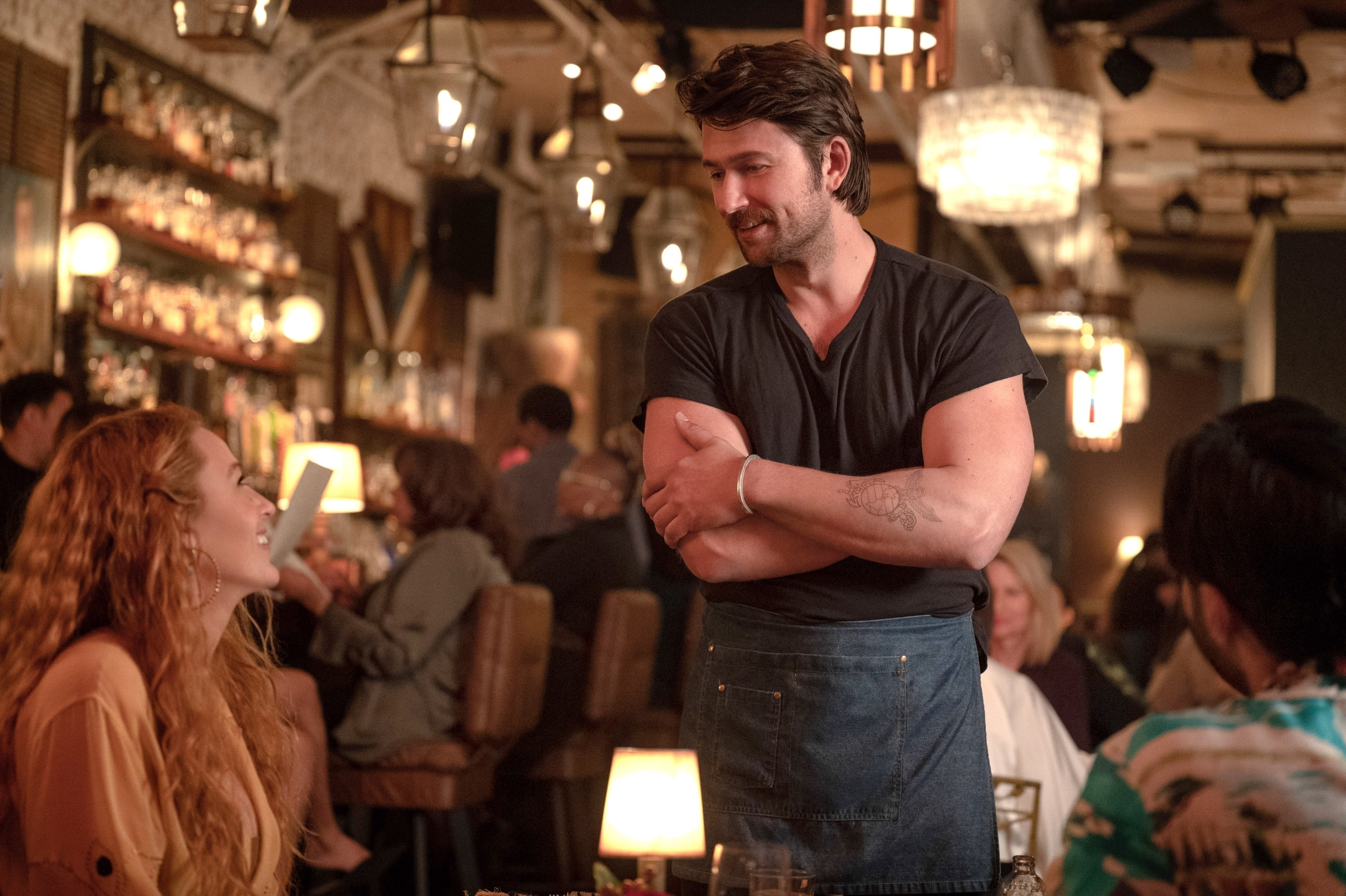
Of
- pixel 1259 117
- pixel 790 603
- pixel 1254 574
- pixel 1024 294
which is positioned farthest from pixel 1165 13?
pixel 1254 574

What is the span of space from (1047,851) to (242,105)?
16.4ft

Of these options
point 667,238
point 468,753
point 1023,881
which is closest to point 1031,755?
point 1023,881

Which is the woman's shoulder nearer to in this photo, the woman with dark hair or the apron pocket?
the apron pocket

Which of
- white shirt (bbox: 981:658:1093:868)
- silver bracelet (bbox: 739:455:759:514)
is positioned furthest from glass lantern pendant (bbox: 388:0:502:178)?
silver bracelet (bbox: 739:455:759:514)

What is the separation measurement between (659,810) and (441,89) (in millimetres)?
3016

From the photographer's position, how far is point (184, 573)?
186 centimetres

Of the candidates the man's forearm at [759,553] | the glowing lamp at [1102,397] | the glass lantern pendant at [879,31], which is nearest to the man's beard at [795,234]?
the man's forearm at [759,553]

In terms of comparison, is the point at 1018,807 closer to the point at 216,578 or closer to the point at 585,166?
the point at 216,578

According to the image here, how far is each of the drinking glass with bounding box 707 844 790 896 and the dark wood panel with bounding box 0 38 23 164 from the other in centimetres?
441

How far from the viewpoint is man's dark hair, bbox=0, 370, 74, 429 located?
4.39m

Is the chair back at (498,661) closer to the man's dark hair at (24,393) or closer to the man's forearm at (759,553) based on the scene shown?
the man's dark hair at (24,393)

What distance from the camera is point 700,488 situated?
1804 millimetres

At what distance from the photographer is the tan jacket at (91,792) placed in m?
1.65

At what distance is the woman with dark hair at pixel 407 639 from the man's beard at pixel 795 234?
2.48m
